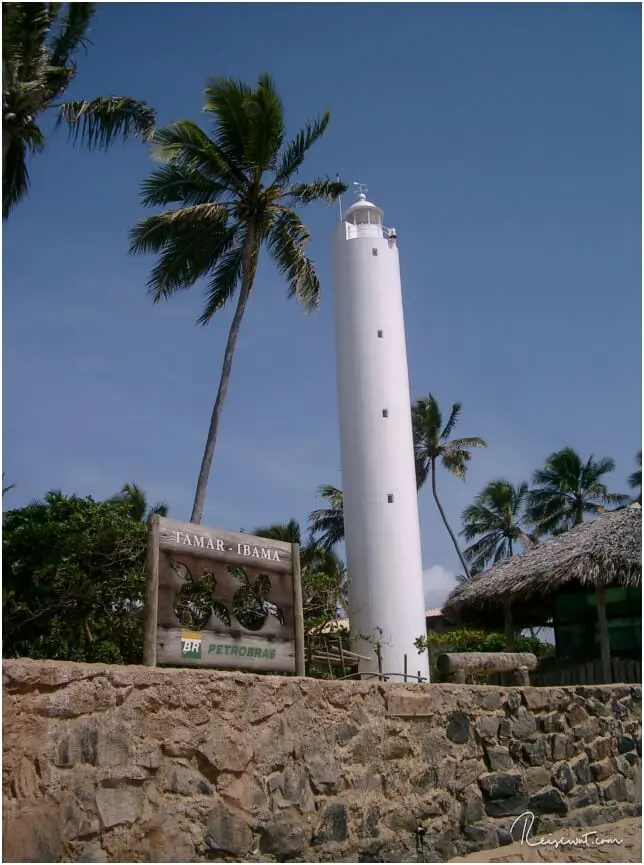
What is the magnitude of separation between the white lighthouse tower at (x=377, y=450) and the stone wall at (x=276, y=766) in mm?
10563

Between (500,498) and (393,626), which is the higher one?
(500,498)

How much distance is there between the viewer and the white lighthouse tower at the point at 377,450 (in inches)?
770

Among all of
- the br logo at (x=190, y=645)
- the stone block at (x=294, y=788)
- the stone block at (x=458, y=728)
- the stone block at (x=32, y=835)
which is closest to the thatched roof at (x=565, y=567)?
the stone block at (x=458, y=728)

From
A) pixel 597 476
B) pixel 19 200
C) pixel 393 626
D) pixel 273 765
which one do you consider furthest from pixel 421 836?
pixel 597 476

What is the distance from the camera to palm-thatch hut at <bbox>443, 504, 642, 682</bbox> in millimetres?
15438

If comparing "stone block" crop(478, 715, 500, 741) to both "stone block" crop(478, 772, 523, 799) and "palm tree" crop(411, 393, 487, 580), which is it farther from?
"palm tree" crop(411, 393, 487, 580)

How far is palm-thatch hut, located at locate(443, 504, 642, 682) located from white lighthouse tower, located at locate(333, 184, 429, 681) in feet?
4.54

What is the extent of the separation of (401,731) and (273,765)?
137cm

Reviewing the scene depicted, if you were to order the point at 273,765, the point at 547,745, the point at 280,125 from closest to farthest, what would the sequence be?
Answer: 1. the point at 273,765
2. the point at 547,745
3. the point at 280,125

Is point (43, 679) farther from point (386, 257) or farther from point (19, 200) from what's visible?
point (386, 257)

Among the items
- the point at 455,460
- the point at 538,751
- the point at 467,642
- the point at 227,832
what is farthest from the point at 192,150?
the point at 455,460

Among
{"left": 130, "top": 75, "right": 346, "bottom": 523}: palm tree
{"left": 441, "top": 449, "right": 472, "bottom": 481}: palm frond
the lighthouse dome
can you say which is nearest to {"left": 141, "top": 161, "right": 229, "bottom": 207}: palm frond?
{"left": 130, "top": 75, "right": 346, "bottom": 523}: palm tree

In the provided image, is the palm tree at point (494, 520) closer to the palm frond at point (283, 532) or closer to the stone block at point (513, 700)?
the palm frond at point (283, 532)

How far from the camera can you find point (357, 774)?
6.43 meters
